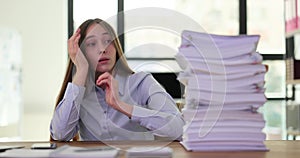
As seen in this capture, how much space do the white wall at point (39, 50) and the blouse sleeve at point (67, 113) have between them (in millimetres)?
2690

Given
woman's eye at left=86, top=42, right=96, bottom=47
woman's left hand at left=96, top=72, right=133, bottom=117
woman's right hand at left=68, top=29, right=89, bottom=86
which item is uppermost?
woman's eye at left=86, top=42, right=96, bottom=47

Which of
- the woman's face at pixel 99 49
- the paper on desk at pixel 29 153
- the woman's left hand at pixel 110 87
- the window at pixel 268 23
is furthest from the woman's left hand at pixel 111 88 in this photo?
the window at pixel 268 23


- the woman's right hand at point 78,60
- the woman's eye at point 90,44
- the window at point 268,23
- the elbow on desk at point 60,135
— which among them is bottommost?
the elbow on desk at point 60,135

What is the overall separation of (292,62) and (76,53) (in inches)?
103

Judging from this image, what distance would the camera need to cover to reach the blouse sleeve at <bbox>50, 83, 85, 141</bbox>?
1.53 meters

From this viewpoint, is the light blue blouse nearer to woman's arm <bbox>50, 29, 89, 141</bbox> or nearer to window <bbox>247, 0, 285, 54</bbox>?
woman's arm <bbox>50, 29, 89, 141</bbox>

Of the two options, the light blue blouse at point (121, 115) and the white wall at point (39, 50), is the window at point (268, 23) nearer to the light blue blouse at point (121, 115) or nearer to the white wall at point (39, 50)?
the white wall at point (39, 50)

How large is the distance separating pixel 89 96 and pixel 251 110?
670 millimetres

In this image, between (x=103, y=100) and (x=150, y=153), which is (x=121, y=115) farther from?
(x=150, y=153)

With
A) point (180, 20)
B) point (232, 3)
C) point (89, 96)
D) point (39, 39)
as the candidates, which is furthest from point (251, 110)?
point (232, 3)

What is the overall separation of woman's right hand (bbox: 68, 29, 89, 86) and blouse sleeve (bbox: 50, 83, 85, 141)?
3 cm

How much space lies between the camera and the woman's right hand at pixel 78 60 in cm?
154

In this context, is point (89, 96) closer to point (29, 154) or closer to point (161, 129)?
point (161, 129)

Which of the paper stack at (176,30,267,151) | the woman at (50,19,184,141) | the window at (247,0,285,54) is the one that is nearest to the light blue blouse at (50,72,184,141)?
the woman at (50,19,184,141)
